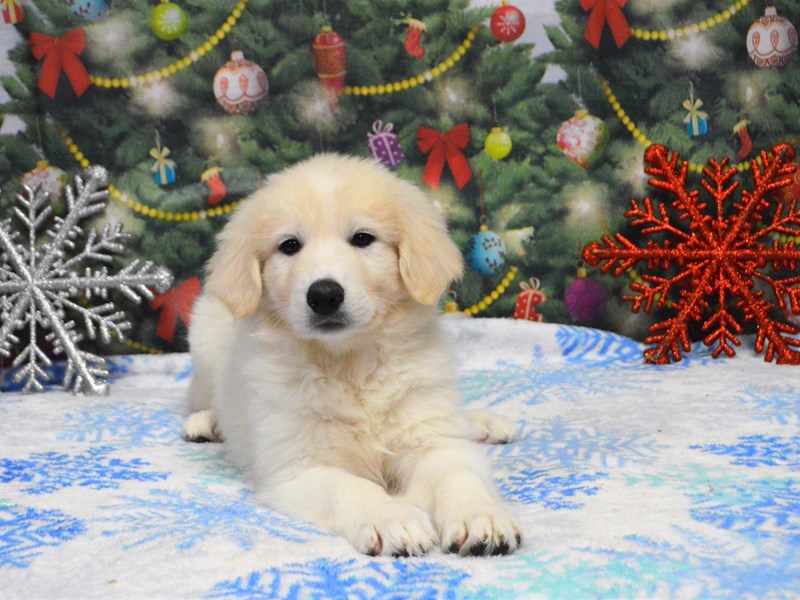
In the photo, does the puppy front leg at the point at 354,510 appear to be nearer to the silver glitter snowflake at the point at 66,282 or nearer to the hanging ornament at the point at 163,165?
the silver glitter snowflake at the point at 66,282

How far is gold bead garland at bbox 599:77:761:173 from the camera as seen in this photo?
3521 mm

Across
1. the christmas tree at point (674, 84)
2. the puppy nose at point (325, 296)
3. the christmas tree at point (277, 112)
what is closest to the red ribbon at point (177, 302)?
the christmas tree at point (277, 112)

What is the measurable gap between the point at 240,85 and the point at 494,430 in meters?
2.00

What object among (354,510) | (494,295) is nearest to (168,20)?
(494,295)

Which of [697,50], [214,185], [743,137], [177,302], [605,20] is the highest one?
[605,20]

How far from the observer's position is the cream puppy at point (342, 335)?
183 cm

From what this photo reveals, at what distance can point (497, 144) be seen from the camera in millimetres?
3559

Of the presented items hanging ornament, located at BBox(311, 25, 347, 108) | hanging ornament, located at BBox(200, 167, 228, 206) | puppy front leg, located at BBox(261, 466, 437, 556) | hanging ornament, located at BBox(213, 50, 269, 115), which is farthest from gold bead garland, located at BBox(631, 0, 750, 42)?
puppy front leg, located at BBox(261, 466, 437, 556)

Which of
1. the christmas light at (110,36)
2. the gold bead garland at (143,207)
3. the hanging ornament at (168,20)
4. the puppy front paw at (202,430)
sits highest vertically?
the hanging ornament at (168,20)

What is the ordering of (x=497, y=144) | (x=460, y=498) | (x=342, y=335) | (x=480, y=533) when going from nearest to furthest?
(x=480, y=533) < (x=460, y=498) < (x=342, y=335) < (x=497, y=144)

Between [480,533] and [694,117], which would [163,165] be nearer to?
[694,117]

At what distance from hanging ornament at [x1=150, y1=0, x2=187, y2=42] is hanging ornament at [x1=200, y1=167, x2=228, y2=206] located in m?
0.60

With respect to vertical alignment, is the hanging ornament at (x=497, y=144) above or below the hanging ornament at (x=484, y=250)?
above

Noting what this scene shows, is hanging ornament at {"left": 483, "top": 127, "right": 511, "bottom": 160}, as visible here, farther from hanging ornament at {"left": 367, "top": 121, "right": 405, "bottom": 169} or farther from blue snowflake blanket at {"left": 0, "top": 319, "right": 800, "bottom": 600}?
blue snowflake blanket at {"left": 0, "top": 319, "right": 800, "bottom": 600}
